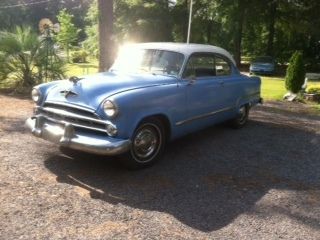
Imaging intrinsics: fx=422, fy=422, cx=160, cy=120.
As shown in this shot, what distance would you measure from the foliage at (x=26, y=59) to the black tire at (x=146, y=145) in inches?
287

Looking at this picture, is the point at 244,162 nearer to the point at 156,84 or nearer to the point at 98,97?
the point at 156,84

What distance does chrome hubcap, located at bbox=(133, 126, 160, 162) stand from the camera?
546 centimetres

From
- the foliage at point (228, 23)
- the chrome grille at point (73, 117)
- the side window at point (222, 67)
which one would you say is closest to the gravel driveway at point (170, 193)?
the chrome grille at point (73, 117)

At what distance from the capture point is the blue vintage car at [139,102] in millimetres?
5125

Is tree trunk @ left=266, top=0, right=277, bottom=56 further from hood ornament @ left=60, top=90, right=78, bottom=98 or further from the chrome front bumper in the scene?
the chrome front bumper

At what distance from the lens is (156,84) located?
229 inches

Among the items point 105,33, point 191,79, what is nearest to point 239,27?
point 105,33

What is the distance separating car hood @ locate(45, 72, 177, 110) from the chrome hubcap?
1.96 ft

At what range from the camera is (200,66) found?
6.78 metres

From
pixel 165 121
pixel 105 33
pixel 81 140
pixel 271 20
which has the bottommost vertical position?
pixel 81 140

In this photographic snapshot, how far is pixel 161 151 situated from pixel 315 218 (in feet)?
7.33

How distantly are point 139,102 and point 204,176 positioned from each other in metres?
1.28

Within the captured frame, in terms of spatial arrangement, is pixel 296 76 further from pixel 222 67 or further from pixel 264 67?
pixel 264 67

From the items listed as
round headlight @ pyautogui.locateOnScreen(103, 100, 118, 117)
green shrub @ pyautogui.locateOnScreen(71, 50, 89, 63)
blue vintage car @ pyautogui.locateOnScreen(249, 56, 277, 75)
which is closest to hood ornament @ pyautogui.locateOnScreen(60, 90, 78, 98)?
round headlight @ pyautogui.locateOnScreen(103, 100, 118, 117)
